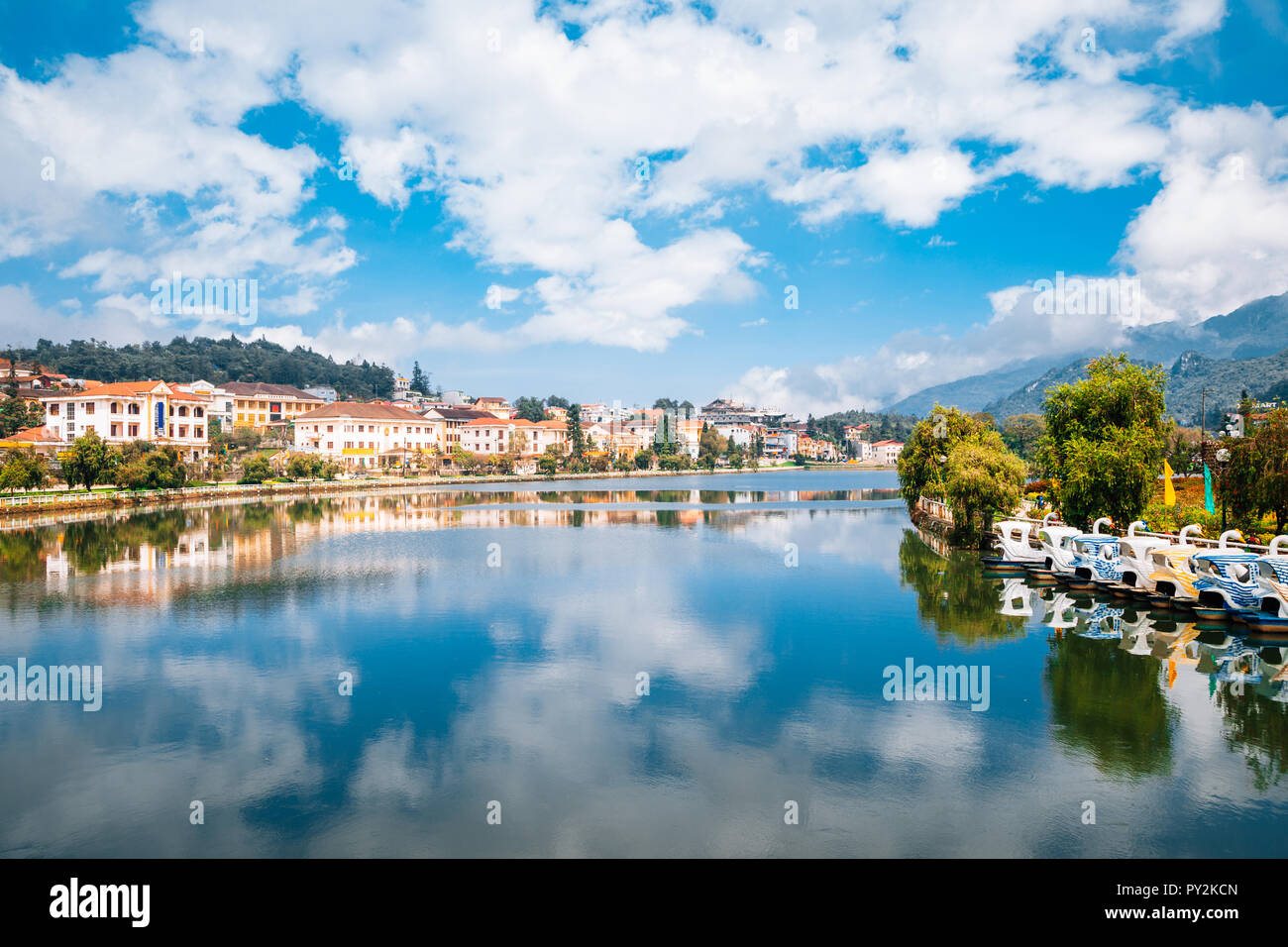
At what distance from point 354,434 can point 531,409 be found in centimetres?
4987

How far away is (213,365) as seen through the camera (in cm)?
13838

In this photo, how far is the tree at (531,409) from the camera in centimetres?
13112

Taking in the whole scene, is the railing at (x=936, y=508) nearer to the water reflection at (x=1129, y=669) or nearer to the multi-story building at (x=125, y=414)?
the water reflection at (x=1129, y=669)

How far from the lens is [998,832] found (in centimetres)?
801

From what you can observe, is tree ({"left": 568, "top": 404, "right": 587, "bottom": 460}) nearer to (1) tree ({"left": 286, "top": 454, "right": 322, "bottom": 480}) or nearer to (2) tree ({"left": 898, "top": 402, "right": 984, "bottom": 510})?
(1) tree ({"left": 286, "top": 454, "right": 322, "bottom": 480})

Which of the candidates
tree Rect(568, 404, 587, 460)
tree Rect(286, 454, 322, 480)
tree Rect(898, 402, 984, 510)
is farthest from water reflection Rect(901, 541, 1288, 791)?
tree Rect(568, 404, 587, 460)

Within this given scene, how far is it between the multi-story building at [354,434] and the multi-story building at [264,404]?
7.26 m

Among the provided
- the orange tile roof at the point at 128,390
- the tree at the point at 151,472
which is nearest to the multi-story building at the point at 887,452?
the orange tile roof at the point at 128,390

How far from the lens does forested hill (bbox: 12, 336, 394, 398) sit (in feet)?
367

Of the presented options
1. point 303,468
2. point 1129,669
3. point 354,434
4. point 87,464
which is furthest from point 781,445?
point 1129,669

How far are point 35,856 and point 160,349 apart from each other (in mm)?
158958

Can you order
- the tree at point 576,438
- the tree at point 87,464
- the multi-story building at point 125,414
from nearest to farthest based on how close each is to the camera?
the tree at point 87,464
the multi-story building at point 125,414
the tree at point 576,438

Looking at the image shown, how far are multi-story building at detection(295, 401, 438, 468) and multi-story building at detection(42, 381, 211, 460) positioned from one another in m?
13.6

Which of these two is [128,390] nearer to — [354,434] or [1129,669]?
[354,434]
